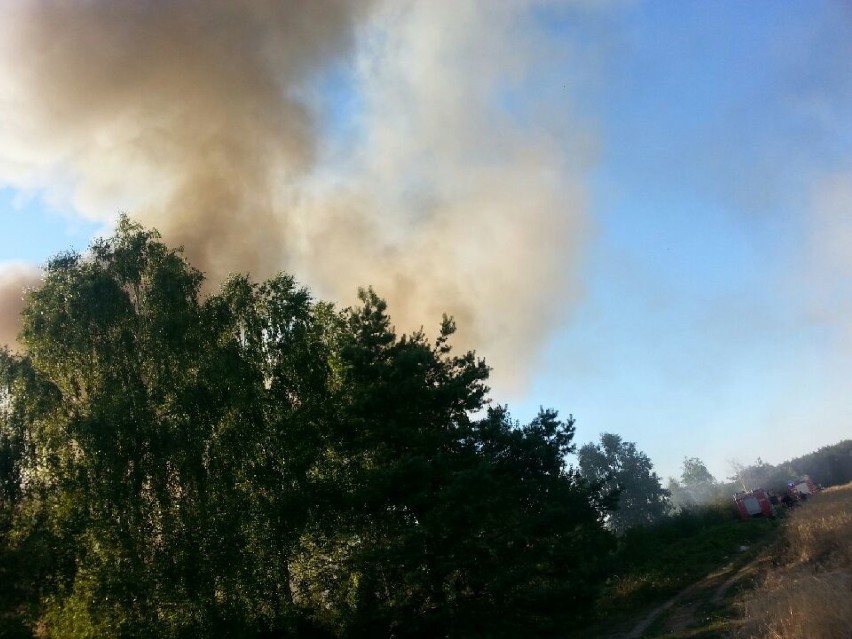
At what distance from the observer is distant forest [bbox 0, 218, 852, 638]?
20453 mm

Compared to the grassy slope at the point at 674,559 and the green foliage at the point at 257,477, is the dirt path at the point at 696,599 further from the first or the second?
the green foliage at the point at 257,477

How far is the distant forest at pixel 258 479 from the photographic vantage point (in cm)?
2045

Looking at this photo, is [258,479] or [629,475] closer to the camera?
[258,479]

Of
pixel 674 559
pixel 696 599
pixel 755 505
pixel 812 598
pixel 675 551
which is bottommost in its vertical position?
pixel 696 599

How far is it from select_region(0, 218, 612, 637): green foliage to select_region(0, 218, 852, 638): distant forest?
9 cm

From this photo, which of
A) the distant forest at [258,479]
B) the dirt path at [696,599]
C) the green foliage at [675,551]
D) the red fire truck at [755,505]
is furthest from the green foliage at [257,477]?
the red fire truck at [755,505]

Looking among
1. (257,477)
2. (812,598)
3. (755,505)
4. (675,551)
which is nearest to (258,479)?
(257,477)

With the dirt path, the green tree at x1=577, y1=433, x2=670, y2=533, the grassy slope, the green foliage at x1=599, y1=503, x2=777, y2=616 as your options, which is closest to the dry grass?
the dirt path

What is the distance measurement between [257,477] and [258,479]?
137 millimetres

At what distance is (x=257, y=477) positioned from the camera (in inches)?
1032

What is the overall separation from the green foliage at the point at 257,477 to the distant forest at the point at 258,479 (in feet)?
0.29

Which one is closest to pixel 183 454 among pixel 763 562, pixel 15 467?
pixel 15 467

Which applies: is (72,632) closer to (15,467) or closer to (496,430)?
(15,467)

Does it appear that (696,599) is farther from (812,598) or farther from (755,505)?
(755,505)
